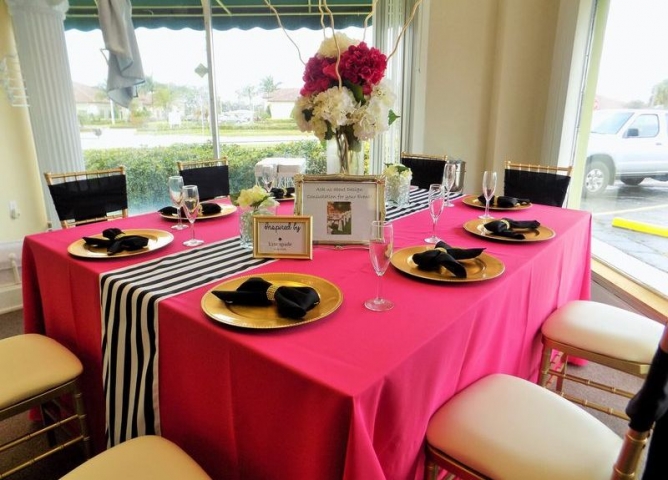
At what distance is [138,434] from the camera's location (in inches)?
46.6

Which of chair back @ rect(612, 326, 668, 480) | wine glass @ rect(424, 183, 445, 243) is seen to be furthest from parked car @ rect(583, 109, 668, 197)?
chair back @ rect(612, 326, 668, 480)

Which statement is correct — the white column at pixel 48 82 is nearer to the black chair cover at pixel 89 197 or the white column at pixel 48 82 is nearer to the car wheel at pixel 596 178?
the black chair cover at pixel 89 197

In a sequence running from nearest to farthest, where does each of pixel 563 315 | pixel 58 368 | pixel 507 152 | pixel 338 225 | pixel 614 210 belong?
pixel 58 368 → pixel 338 225 → pixel 563 315 → pixel 614 210 → pixel 507 152

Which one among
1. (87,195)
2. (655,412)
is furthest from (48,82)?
(655,412)

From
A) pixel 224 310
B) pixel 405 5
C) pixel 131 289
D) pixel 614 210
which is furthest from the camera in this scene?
pixel 405 5

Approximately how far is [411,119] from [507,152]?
0.83m

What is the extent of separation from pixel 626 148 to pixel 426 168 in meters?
1.30

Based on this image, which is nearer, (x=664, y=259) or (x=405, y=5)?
(x=664, y=259)

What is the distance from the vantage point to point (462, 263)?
1.36 metres

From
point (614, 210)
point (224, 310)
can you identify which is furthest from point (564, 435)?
point (614, 210)

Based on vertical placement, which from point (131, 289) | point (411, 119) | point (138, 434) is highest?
point (411, 119)

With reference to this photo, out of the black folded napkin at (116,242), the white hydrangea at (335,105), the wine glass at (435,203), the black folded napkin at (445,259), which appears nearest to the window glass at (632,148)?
the wine glass at (435,203)

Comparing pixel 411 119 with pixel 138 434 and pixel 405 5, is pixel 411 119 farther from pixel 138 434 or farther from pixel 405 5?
pixel 138 434

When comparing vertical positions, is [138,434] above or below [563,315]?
below
